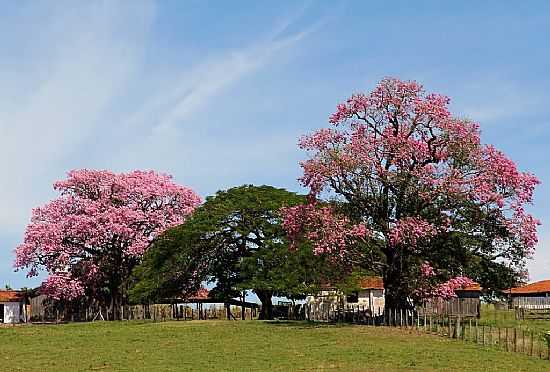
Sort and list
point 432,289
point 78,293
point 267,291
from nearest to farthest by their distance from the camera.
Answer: point 432,289, point 267,291, point 78,293

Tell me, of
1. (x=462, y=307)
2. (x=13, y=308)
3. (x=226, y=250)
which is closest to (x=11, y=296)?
(x=13, y=308)

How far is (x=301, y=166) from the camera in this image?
1805 inches

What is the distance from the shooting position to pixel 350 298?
74.8 m

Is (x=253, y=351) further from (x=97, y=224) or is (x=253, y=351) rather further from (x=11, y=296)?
(x=11, y=296)

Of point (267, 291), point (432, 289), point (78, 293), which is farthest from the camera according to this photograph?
point (78, 293)

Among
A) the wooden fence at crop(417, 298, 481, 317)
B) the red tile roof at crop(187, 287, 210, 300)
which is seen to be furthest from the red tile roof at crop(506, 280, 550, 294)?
the red tile roof at crop(187, 287, 210, 300)

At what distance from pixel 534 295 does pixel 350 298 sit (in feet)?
88.5

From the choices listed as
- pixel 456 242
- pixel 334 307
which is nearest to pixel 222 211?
pixel 334 307

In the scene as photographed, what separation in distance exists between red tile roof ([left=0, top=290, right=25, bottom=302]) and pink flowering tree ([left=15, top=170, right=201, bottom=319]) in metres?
12.7

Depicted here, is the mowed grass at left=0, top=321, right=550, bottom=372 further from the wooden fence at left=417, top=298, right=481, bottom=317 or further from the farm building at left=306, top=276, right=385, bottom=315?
the wooden fence at left=417, top=298, right=481, bottom=317

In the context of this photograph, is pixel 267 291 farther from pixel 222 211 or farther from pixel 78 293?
pixel 78 293

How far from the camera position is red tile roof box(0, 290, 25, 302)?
3174 inches

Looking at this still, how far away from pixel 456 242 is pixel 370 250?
4.70 metres

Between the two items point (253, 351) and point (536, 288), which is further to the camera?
point (536, 288)
